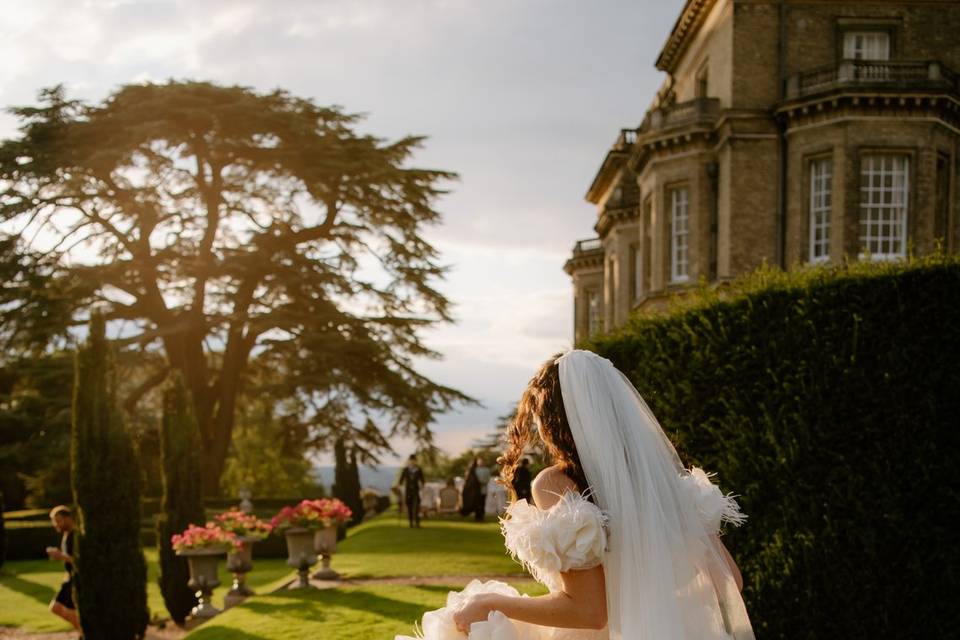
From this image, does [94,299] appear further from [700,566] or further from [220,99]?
[700,566]

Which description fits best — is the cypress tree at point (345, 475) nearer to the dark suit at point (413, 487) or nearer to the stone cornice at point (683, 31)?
the dark suit at point (413, 487)

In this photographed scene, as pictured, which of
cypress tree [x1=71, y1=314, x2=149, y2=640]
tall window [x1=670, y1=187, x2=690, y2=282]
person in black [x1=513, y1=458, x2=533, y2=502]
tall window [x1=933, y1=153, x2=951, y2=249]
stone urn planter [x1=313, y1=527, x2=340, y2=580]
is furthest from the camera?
tall window [x1=670, y1=187, x2=690, y2=282]

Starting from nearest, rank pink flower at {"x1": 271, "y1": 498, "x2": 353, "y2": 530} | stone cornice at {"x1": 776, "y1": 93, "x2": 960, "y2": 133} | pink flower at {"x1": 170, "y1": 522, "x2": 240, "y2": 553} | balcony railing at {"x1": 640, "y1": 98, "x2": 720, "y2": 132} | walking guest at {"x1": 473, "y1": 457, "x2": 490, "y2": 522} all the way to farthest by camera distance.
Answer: pink flower at {"x1": 170, "y1": 522, "x2": 240, "y2": 553}
pink flower at {"x1": 271, "y1": 498, "x2": 353, "y2": 530}
stone cornice at {"x1": 776, "y1": 93, "x2": 960, "y2": 133}
balcony railing at {"x1": 640, "y1": 98, "x2": 720, "y2": 132}
walking guest at {"x1": 473, "y1": 457, "x2": 490, "y2": 522}

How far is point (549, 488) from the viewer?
3406 millimetres

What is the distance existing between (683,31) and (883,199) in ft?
29.8

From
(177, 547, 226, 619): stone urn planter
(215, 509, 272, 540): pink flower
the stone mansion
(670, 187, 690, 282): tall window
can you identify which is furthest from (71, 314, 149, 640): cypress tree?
(670, 187, 690, 282): tall window

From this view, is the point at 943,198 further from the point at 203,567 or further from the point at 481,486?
the point at 203,567

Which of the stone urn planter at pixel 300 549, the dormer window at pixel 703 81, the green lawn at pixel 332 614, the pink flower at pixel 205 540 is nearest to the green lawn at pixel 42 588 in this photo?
the stone urn planter at pixel 300 549

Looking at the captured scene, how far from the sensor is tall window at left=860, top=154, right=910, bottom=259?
22.6 meters

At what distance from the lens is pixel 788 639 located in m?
8.09

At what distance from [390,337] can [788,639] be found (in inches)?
974

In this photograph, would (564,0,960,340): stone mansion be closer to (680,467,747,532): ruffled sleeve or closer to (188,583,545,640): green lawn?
(188,583,545,640): green lawn

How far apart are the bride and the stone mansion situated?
19347 millimetres

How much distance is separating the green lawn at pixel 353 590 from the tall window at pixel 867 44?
48.7 ft
